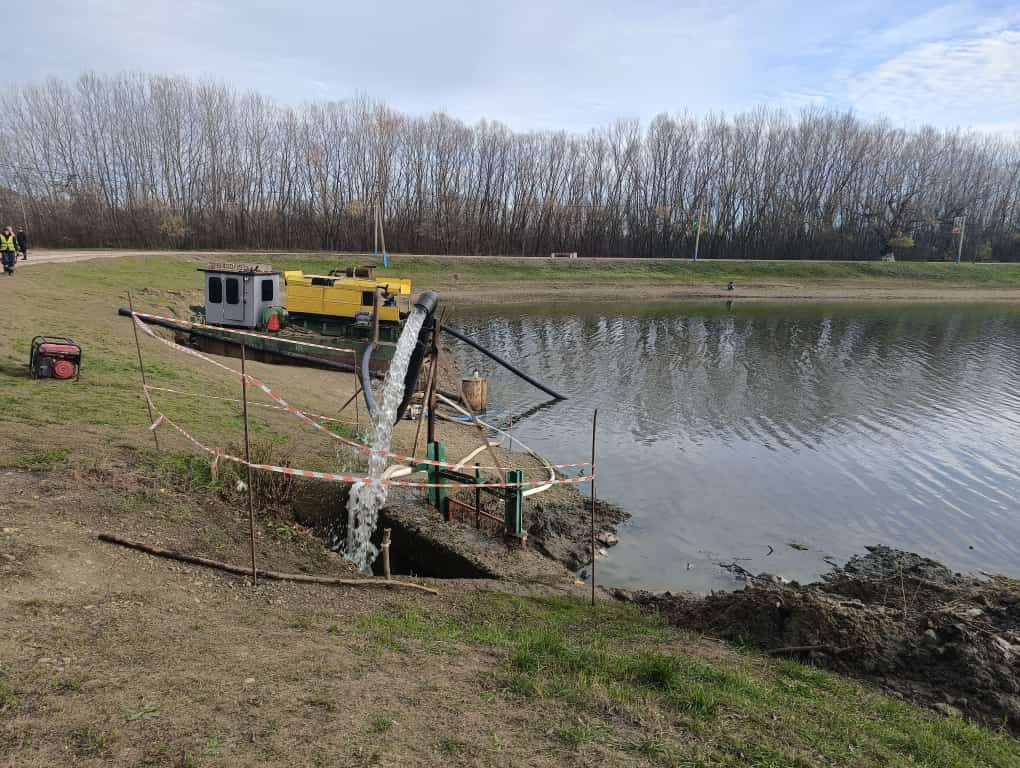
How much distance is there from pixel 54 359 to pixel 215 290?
34.1 ft

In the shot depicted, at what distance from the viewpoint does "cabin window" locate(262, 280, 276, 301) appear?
862 inches

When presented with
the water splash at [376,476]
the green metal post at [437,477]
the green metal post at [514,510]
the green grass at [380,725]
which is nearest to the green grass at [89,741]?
the green grass at [380,725]

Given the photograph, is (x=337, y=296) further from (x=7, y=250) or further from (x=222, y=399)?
(x=7, y=250)

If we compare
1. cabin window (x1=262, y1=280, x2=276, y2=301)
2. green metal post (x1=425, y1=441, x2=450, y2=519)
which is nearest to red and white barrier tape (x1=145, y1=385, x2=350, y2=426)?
green metal post (x1=425, y1=441, x2=450, y2=519)

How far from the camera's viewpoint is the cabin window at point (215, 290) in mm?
21562

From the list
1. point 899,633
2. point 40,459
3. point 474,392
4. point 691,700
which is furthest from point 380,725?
point 474,392

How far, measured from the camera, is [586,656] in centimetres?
580

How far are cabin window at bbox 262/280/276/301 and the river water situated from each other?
8131 mm

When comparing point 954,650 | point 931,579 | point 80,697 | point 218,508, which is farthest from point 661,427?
point 80,697

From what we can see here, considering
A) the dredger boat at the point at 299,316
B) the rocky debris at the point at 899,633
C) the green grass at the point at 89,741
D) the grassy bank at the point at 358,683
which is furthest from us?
the dredger boat at the point at 299,316

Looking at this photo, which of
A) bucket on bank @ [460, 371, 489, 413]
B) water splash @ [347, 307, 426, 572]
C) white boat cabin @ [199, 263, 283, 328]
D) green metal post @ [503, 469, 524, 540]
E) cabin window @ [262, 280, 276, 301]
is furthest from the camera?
cabin window @ [262, 280, 276, 301]

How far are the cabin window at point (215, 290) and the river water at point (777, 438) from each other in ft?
31.9

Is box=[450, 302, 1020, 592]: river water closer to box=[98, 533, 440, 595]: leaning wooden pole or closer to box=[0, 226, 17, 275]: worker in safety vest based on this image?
box=[98, 533, 440, 595]: leaning wooden pole

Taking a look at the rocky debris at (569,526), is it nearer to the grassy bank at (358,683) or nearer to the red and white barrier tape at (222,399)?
the grassy bank at (358,683)
